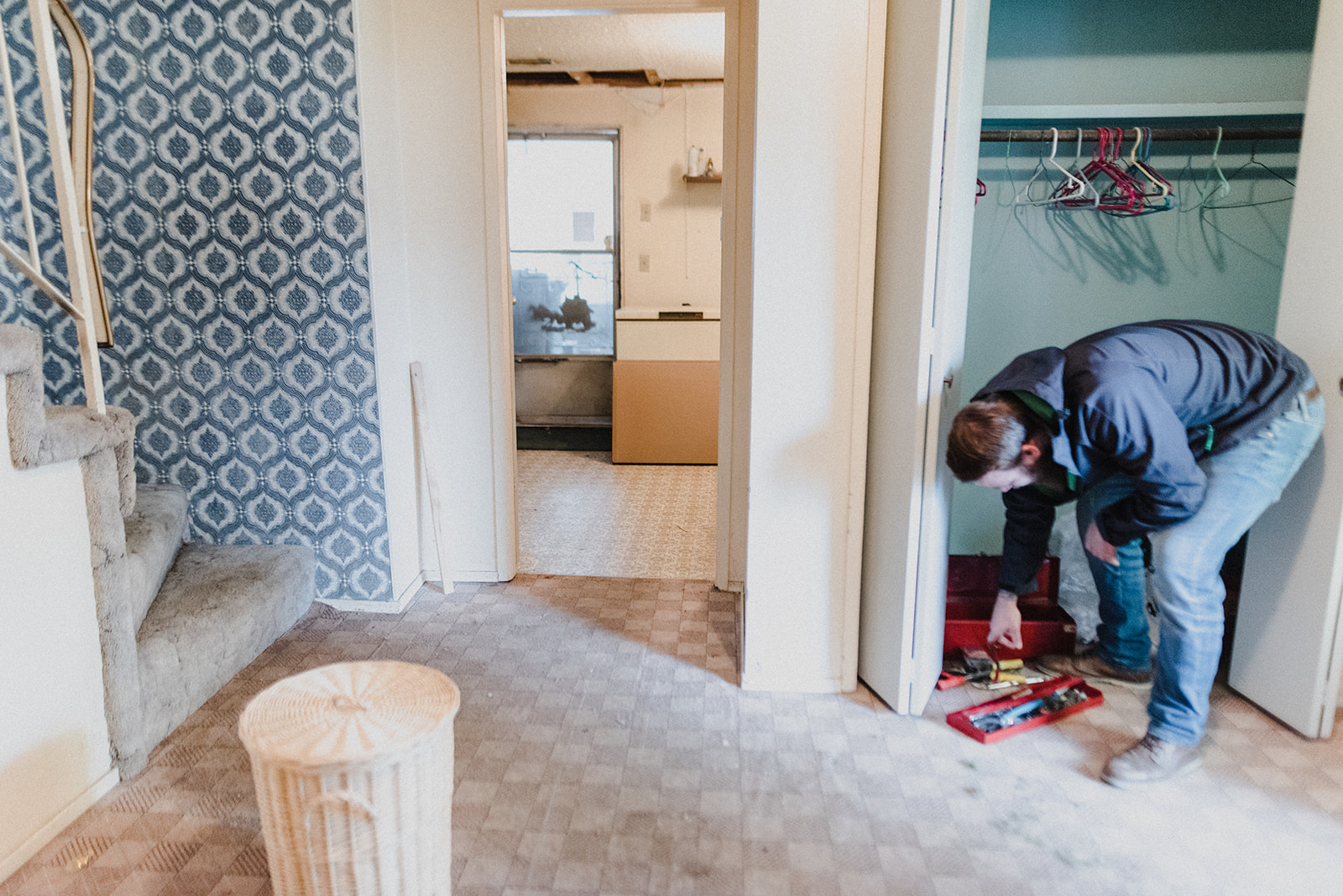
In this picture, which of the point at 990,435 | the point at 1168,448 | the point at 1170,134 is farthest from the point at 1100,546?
the point at 1170,134

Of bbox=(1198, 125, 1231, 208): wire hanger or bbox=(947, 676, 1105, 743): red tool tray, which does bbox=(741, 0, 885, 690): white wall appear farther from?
bbox=(1198, 125, 1231, 208): wire hanger

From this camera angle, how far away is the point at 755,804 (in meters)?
1.82

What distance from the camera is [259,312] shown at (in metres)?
2.64

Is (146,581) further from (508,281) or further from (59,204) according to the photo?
(508,281)

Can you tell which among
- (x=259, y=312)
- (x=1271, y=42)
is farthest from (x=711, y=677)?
(x=1271, y=42)

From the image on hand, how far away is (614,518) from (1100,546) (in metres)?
2.39

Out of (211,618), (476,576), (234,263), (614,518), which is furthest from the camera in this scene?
(614,518)

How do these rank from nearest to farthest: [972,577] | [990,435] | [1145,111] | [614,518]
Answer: [990,435] < [1145,111] < [972,577] < [614,518]

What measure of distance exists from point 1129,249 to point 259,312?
2.82 metres

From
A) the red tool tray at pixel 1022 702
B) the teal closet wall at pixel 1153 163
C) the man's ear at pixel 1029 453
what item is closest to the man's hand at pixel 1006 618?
the red tool tray at pixel 1022 702

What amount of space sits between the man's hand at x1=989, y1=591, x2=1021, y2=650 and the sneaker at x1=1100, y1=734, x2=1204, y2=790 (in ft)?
1.14

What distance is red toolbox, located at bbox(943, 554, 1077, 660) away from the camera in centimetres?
244

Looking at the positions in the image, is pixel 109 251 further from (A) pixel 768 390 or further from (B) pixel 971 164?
(B) pixel 971 164

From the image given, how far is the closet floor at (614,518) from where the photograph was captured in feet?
11.2
